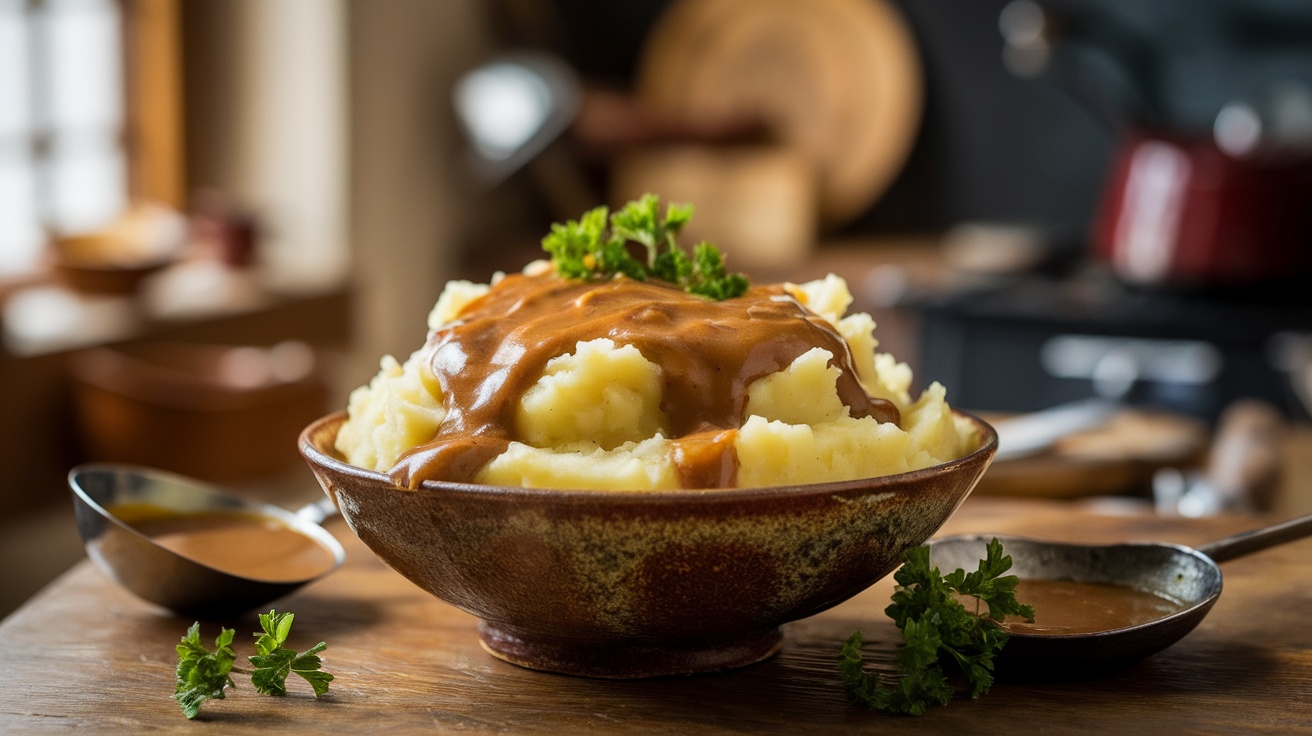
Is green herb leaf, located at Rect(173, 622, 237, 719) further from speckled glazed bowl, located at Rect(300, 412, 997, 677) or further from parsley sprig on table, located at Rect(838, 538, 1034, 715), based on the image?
parsley sprig on table, located at Rect(838, 538, 1034, 715)

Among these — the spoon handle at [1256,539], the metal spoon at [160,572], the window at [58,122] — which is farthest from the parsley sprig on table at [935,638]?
the window at [58,122]

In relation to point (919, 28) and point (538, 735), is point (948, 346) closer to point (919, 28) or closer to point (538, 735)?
point (919, 28)

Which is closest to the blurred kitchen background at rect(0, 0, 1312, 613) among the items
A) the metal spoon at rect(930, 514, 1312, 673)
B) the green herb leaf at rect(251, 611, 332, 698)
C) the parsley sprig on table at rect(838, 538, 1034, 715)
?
the metal spoon at rect(930, 514, 1312, 673)

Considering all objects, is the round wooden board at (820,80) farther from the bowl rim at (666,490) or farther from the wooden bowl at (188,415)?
the bowl rim at (666,490)

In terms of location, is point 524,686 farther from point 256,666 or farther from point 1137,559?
point 1137,559

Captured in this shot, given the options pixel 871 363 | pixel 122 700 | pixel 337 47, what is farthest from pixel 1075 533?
pixel 337 47
